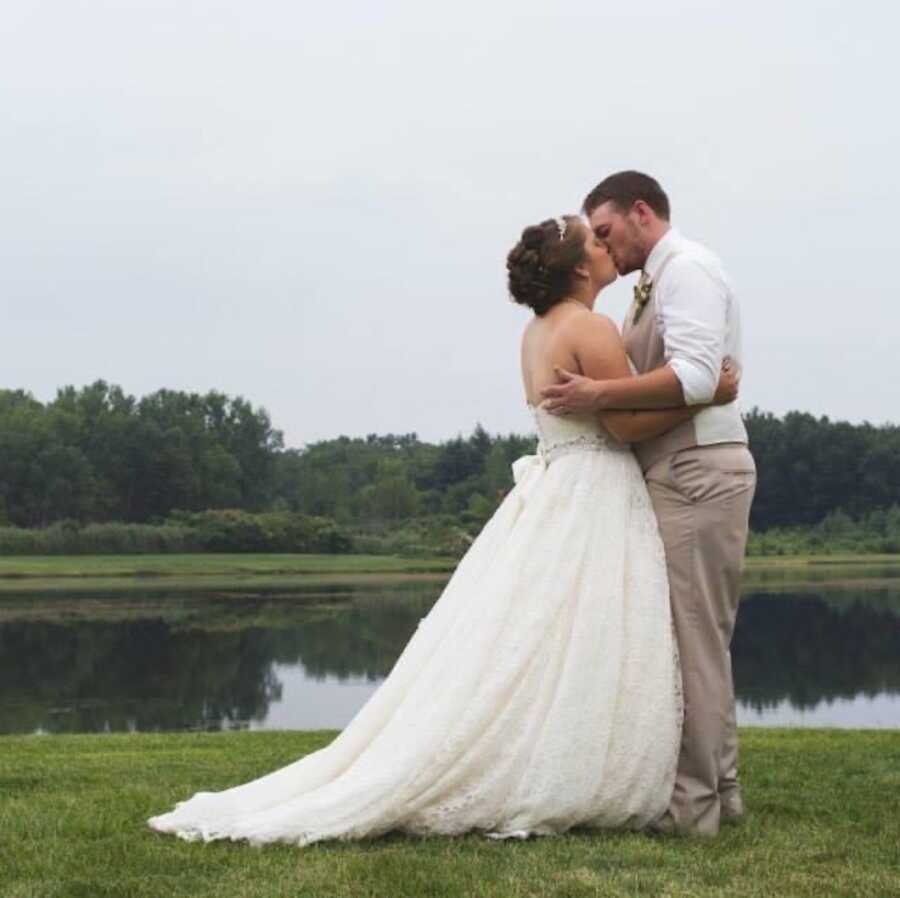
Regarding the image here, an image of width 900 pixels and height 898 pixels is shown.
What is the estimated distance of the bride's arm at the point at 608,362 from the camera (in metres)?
5.70

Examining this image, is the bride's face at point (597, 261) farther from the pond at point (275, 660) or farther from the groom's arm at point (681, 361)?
the pond at point (275, 660)

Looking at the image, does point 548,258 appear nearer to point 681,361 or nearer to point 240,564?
point 681,361

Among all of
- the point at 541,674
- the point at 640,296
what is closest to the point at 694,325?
the point at 640,296

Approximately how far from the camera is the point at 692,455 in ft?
18.7

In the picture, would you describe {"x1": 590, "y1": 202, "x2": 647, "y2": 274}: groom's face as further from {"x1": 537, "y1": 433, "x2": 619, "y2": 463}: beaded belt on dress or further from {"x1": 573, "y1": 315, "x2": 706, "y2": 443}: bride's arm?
{"x1": 537, "y1": 433, "x2": 619, "y2": 463}: beaded belt on dress

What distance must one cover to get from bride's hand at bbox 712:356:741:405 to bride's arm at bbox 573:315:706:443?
0.51 ft

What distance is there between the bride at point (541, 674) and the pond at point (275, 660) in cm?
1420

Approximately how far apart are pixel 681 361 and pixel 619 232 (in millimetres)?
666

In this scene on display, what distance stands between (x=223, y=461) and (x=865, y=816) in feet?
330

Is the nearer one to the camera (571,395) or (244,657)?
(571,395)

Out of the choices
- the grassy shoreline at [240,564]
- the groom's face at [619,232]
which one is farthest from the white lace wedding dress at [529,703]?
the grassy shoreline at [240,564]

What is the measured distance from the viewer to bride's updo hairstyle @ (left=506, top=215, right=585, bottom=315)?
5.88m

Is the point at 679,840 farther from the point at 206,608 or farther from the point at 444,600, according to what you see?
the point at 206,608

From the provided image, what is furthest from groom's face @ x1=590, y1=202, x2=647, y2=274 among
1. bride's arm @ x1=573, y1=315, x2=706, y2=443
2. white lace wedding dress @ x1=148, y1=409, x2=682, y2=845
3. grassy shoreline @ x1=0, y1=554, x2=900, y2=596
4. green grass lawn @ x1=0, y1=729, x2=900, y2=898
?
grassy shoreline @ x1=0, y1=554, x2=900, y2=596
